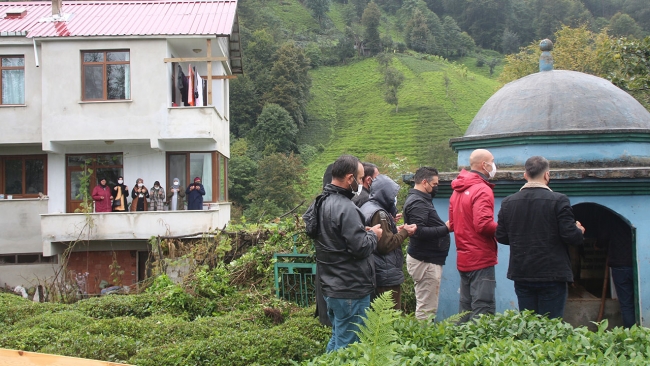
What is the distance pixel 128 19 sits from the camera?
1856cm

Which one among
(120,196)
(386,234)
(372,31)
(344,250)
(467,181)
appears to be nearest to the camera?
(344,250)

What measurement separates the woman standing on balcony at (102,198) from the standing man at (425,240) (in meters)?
12.8

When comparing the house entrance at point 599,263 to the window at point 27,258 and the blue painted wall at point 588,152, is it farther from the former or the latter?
the window at point 27,258

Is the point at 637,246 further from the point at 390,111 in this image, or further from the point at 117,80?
the point at 390,111

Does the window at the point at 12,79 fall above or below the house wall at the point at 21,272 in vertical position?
above

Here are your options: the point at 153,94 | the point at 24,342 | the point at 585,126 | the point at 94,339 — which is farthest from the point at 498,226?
the point at 153,94

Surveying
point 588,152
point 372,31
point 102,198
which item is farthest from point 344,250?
point 372,31

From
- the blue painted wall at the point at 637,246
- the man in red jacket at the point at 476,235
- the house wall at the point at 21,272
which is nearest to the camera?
the man in red jacket at the point at 476,235

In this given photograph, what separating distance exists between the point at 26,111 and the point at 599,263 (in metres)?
16.2

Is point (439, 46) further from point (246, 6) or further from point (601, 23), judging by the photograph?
point (246, 6)

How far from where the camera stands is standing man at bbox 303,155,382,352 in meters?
4.80

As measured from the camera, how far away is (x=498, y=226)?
5711 millimetres

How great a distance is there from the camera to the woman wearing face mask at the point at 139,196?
17484 millimetres

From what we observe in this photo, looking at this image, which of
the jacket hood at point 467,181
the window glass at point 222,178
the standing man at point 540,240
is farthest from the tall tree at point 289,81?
the standing man at point 540,240
